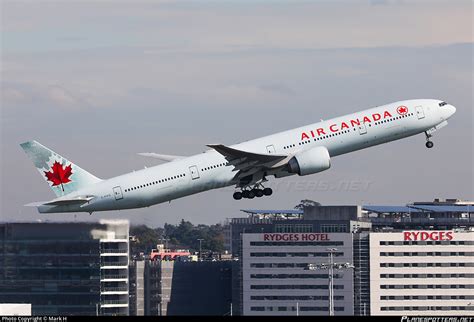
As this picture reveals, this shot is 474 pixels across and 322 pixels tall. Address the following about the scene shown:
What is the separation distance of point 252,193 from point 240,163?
13.4 feet

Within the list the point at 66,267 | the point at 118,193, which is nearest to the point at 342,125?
the point at 118,193

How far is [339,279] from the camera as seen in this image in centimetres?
16125

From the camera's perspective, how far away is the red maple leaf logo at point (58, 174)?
91.6 meters

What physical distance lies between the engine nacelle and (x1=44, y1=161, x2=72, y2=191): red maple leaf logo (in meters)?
15.1

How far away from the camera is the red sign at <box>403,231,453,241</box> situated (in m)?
162

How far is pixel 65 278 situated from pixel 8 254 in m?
12.5

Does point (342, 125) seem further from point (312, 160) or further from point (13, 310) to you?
point (13, 310)

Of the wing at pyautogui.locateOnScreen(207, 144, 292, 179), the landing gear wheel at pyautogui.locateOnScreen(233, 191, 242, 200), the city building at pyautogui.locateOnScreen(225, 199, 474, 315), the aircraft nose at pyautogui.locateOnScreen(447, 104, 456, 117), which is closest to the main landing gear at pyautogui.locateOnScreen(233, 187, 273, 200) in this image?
the landing gear wheel at pyautogui.locateOnScreen(233, 191, 242, 200)

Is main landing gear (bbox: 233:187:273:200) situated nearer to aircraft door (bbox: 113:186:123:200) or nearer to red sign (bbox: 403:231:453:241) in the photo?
aircraft door (bbox: 113:186:123:200)

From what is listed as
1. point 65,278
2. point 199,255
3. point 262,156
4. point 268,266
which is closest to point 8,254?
point 65,278

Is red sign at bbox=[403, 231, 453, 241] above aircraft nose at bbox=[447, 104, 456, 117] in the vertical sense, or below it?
below

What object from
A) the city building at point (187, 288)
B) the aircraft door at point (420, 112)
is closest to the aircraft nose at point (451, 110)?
the aircraft door at point (420, 112)

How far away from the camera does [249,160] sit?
90312 mm

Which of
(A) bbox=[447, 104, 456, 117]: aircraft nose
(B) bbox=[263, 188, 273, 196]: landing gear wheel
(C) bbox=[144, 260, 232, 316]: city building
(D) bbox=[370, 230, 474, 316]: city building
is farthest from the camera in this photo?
(C) bbox=[144, 260, 232, 316]: city building
